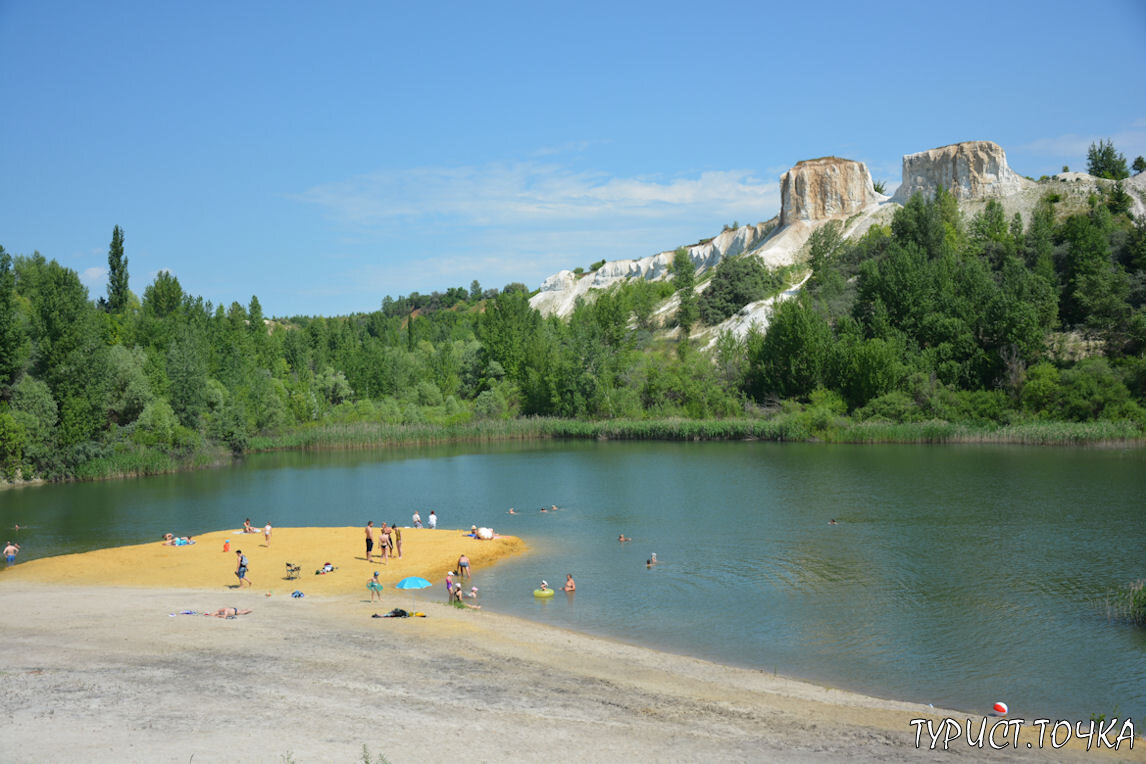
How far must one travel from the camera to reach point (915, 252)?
8594cm

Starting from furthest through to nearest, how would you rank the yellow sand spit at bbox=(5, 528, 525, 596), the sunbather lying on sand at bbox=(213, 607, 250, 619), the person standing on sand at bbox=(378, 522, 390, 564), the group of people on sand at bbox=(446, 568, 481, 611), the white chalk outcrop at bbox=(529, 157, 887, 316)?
the white chalk outcrop at bbox=(529, 157, 887, 316) → the person standing on sand at bbox=(378, 522, 390, 564) → the yellow sand spit at bbox=(5, 528, 525, 596) → the group of people on sand at bbox=(446, 568, 481, 611) → the sunbather lying on sand at bbox=(213, 607, 250, 619)

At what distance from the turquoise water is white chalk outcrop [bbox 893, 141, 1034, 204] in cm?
6072

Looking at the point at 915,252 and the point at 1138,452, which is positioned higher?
the point at 915,252

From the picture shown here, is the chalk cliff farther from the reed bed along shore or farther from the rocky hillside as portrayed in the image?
the reed bed along shore

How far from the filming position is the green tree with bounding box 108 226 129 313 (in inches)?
3821

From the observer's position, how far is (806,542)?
3259 centimetres

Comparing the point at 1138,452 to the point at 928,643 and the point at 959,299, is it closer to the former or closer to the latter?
the point at 959,299

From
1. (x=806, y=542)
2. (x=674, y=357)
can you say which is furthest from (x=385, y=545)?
(x=674, y=357)

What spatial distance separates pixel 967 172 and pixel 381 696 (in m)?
113

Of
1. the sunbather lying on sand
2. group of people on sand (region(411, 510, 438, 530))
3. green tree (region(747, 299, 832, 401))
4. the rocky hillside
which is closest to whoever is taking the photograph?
the sunbather lying on sand

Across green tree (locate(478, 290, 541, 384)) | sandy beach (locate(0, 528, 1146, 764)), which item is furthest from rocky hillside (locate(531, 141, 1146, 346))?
sandy beach (locate(0, 528, 1146, 764))

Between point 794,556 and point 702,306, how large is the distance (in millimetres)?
82060

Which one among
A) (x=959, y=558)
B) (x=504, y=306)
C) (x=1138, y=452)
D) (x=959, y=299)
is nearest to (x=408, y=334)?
(x=504, y=306)

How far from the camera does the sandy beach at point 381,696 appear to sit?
13.6m
